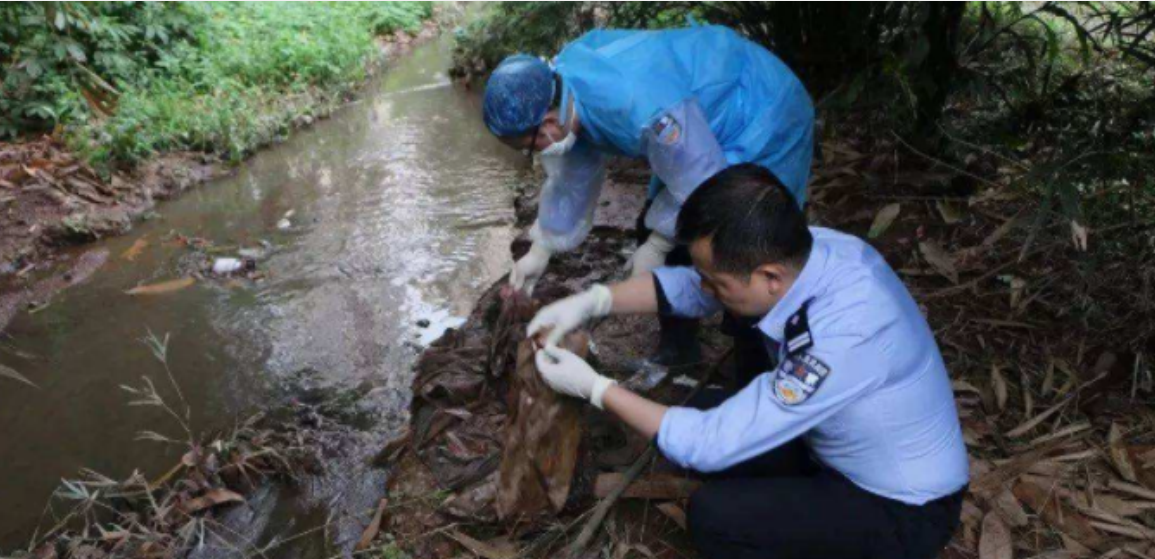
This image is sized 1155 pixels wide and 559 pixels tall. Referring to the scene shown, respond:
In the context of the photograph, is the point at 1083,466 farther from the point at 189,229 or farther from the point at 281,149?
the point at 281,149

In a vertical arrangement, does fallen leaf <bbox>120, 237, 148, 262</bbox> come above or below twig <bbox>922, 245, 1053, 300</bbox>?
below

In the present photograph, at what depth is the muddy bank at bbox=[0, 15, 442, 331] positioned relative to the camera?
5117 millimetres

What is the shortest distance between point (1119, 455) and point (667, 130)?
189 centimetres

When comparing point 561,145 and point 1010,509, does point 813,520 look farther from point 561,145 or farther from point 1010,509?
point 561,145

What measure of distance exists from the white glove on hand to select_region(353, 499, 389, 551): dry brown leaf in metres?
1.28

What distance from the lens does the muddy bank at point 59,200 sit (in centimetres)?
512

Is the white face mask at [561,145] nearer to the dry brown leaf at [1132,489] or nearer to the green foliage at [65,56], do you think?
the dry brown leaf at [1132,489]

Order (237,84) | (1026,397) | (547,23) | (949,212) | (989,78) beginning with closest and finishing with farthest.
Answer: (1026,397)
(949,212)
(989,78)
(547,23)
(237,84)

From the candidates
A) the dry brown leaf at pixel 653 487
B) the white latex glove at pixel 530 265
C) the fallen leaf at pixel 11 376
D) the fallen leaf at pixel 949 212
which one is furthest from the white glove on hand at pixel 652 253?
the fallen leaf at pixel 11 376

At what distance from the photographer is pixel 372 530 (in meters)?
2.64

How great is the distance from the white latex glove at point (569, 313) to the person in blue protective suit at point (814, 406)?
0.34 metres

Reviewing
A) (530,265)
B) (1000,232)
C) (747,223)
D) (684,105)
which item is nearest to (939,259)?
(1000,232)

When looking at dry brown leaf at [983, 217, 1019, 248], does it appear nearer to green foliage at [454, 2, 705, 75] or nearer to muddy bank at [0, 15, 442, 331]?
green foliage at [454, 2, 705, 75]

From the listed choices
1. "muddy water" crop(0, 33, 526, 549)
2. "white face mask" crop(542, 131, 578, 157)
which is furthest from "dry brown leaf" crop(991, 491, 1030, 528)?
"muddy water" crop(0, 33, 526, 549)
